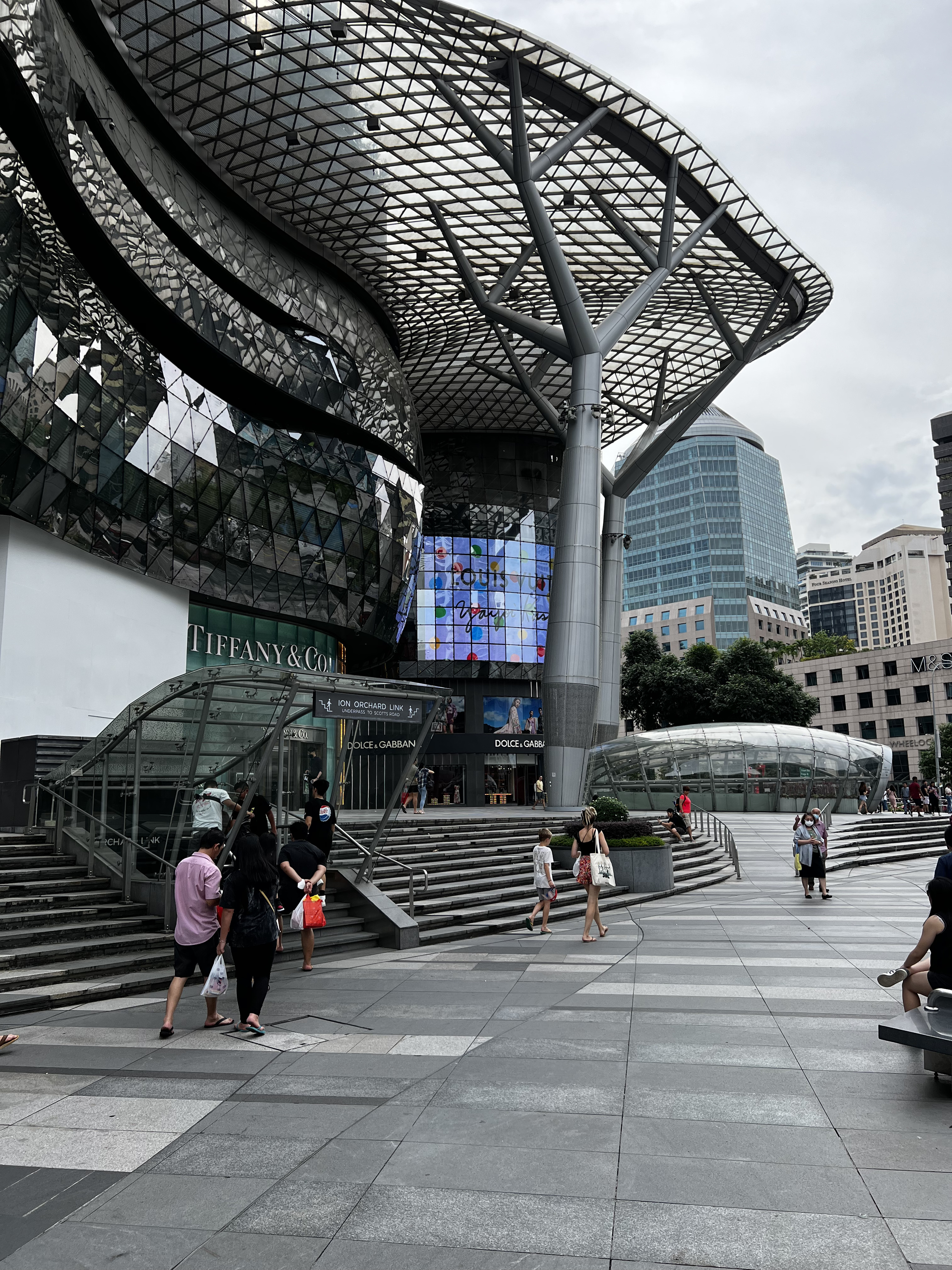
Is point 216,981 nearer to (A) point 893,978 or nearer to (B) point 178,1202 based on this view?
(B) point 178,1202

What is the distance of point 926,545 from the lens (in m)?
190

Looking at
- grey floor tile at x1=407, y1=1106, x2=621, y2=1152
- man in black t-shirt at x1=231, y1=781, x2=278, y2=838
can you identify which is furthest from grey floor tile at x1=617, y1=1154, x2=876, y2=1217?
man in black t-shirt at x1=231, y1=781, x2=278, y2=838

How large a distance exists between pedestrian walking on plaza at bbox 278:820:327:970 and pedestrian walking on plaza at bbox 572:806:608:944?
13.2 ft

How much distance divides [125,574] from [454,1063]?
23.6 meters

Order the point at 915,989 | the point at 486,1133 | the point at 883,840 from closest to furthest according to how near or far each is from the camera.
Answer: the point at 486,1133 < the point at 915,989 < the point at 883,840

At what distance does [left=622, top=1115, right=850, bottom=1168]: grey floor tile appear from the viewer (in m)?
5.27

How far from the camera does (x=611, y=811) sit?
2291 cm

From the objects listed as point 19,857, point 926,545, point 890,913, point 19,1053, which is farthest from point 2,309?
point 926,545

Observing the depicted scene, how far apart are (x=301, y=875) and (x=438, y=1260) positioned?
700 centimetres

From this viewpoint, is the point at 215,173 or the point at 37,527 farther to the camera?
the point at 215,173

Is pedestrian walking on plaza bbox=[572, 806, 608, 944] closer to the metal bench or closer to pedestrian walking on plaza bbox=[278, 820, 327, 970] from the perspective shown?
pedestrian walking on plaza bbox=[278, 820, 327, 970]

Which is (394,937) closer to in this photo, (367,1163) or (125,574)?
(367,1163)

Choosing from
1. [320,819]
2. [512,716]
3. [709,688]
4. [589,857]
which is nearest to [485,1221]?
[320,819]

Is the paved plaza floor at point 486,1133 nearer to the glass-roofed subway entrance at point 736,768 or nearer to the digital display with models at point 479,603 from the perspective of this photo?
the glass-roofed subway entrance at point 736,768
